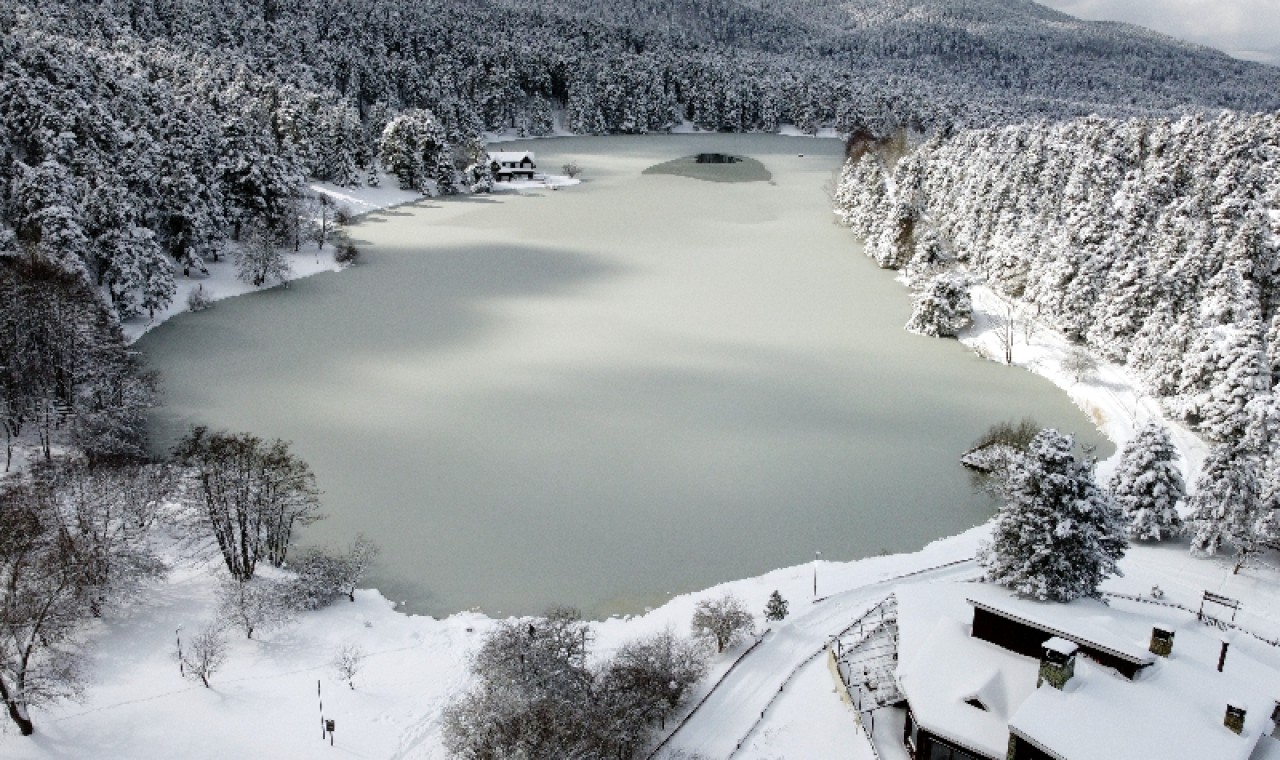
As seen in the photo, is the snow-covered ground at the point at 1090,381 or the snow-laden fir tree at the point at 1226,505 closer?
the snow-laden fir tree at the point at 1226,505

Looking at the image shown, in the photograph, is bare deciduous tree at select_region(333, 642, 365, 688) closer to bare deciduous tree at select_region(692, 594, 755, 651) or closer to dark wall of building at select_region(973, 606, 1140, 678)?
bare deciduous tree at select_region(692, 594, 755, 651)

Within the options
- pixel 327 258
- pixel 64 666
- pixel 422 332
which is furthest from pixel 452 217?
pixel 64 666

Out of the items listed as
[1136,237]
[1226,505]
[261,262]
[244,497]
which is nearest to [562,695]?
[244,497]

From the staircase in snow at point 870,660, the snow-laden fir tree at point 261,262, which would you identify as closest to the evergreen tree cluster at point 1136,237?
the staircase in snow at point 870,660

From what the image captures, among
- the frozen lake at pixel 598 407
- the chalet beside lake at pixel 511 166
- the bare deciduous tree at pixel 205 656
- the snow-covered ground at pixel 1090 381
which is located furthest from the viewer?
the chalet beside lake at pixel 511 166

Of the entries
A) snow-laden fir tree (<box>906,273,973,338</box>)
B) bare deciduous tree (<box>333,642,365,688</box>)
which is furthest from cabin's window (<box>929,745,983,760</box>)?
snow-laden fir tree (<box>906,273,973,338</box>)

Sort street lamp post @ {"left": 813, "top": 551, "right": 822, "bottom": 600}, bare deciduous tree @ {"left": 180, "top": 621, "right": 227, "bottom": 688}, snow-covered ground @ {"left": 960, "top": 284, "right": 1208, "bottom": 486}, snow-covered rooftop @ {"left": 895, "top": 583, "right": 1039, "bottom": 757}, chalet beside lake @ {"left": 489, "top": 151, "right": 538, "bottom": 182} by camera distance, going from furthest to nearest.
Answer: chalet beside lake @ {"left": 489, "top": 151, "right": 538, "bottom": 182} → snow-covered ground @ {"left": 960, "top": 284, "right": 1208, "bottom": 486} → street lamp post @ {"left": 813, "top": 551, "right": 822, "bottom": 600} → bare deciduous tree @ {"left": 180, "top": 621, "right": 227, "bottom": 688} → snow-covered rooftop @ {"left": 895, "top": 583, "right": 1039, "bottom": 757}

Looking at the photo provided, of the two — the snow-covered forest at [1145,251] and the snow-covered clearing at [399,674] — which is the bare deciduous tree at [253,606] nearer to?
the snow-covered clearing at [399,674]

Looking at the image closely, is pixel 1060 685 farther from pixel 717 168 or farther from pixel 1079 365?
pixel 717 168
